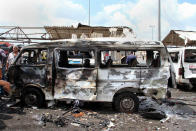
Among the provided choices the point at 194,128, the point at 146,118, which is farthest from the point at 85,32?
the point at 194,128

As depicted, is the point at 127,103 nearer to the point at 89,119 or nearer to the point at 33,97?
the point at 89,119

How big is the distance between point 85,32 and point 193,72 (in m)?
6.62

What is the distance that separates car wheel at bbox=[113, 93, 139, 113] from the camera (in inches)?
238

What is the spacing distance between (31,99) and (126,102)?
281 centimetres

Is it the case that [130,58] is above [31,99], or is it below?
above

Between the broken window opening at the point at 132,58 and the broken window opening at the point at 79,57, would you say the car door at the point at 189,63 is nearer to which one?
the broken window opening at the point at 132,58

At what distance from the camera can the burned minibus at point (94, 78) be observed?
19.6 feet

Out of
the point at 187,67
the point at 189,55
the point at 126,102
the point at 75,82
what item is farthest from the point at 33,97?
the point at 189,55

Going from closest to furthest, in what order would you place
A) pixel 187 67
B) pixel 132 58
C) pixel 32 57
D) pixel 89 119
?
pixel 89 119 → pixel 32 57 → pixel 132 58 → pixel 187 67

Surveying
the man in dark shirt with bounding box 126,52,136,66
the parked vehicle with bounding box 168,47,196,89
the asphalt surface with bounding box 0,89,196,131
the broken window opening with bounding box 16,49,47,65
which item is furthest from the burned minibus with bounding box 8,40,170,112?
the parked vehicle with bounding box 168,47,196,89

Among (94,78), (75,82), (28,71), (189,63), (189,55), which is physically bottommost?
(75,82)

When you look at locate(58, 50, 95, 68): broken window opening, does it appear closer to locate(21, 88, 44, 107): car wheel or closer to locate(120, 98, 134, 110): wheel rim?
locate(21, 88, 44, 107): car wheel

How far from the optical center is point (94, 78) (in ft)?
19.7

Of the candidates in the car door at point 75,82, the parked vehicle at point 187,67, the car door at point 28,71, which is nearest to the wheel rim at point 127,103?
the car door at point 75,82
